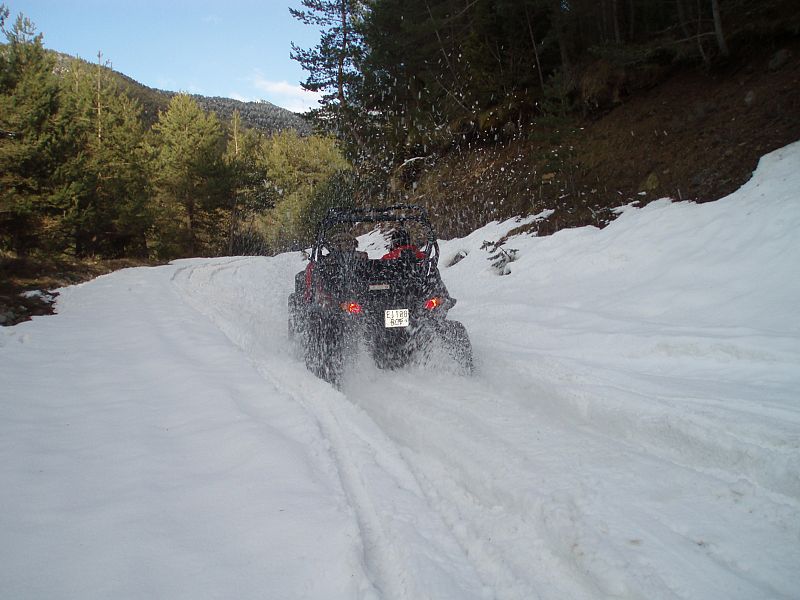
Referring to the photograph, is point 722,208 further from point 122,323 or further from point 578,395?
point 122,323

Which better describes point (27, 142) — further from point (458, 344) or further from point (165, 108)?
point (165, 108)

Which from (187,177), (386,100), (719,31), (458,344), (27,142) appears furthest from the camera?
(187,177)

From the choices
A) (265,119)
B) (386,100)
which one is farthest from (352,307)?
(265,119)

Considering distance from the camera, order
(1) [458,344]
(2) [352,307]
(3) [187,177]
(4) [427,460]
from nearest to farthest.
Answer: (4) [427,460]
(2) [352,307]
(1) [458,344]
(3) [187,177]

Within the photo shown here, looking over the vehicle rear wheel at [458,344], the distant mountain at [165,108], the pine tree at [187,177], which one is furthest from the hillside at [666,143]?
the pine tree at [187,177]

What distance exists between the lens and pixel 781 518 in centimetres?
245

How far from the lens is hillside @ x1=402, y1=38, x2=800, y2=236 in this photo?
30.5ft

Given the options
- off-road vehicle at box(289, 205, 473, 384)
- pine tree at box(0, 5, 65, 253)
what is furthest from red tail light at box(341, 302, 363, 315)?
pine tree at box(0, 5, 65, 253)

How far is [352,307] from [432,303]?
2.87ft

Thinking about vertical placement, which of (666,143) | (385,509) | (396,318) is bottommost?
(385,509)

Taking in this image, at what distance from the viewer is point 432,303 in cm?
507

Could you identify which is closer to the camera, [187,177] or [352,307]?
[352,307]

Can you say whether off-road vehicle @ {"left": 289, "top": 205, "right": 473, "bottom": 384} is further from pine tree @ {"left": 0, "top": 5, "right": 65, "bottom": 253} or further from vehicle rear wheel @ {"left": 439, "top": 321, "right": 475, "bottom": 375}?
pine tree @ {"left": 0, "top": 5, "right": 65, "bottom": 253}

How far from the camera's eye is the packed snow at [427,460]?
2072 mm
